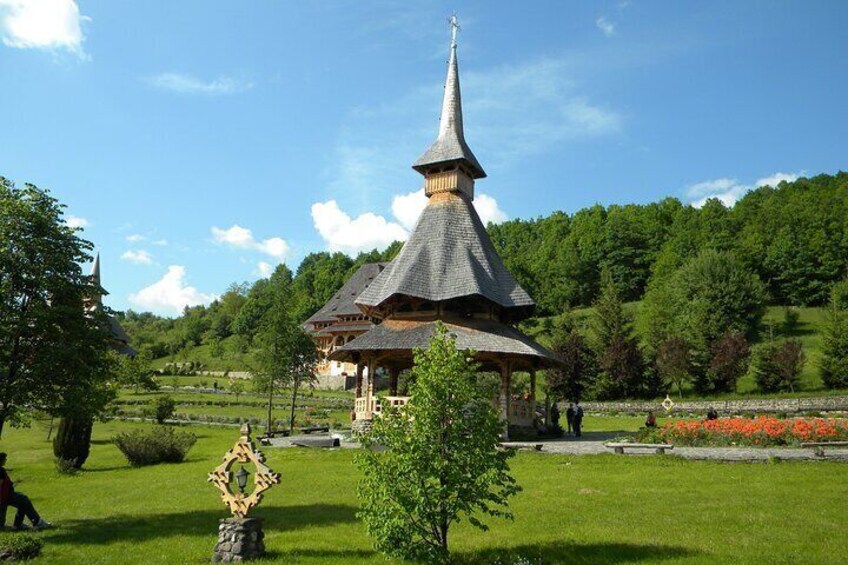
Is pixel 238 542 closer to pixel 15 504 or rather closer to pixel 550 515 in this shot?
Result: pixel 15 504

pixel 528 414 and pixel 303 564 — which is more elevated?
pixel 528 414

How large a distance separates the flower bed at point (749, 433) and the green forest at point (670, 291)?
24260mm

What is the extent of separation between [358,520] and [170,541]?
3327 mm

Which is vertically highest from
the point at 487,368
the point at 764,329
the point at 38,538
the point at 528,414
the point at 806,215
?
the point at 806,215

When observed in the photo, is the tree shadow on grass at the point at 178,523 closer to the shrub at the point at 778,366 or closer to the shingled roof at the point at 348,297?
the shrub at the point at 778,366

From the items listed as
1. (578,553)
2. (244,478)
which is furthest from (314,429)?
(578,553)

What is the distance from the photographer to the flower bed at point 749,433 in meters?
19.5

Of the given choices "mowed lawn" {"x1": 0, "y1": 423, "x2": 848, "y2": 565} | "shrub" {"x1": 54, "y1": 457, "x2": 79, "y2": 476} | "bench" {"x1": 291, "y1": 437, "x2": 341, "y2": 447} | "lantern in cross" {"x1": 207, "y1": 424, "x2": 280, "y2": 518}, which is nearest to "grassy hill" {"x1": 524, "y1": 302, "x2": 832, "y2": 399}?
"bench" {"x1": 291, "y1": 437, "x2": 341, "y2": 447}

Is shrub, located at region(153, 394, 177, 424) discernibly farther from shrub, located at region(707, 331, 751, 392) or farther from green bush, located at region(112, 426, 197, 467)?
shrub, located at region(707, 331, 751, 392)

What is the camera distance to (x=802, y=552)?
30.2 ft

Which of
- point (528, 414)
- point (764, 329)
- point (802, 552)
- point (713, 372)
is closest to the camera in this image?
point (802, 552)

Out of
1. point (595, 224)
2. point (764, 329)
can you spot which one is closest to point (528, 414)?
point (764, 329)

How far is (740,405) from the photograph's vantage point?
39531 mm

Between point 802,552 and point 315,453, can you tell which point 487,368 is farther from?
point 802,552
